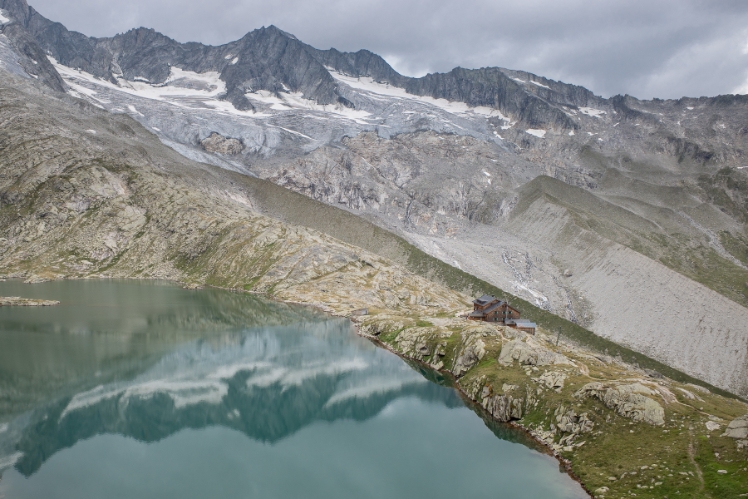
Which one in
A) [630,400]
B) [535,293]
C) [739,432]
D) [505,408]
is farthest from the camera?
[535,293]

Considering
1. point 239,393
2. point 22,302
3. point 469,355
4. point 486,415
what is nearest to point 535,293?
point 469,355

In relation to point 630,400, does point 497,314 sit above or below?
below

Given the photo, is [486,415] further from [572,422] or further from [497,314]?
[497,314]

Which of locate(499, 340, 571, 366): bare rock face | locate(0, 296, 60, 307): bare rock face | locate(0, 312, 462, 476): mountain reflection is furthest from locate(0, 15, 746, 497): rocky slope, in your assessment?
locate(0, 296, 60, 307): bare rock face

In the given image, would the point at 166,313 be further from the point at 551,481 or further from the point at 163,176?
the point at 163,176

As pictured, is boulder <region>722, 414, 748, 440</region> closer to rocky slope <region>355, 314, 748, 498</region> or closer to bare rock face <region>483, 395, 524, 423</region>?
rocky slope <region>355, 314, 748, 498</region>

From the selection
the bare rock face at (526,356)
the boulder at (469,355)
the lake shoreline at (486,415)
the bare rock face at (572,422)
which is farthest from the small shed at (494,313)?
the bare rock face at (572,422)
